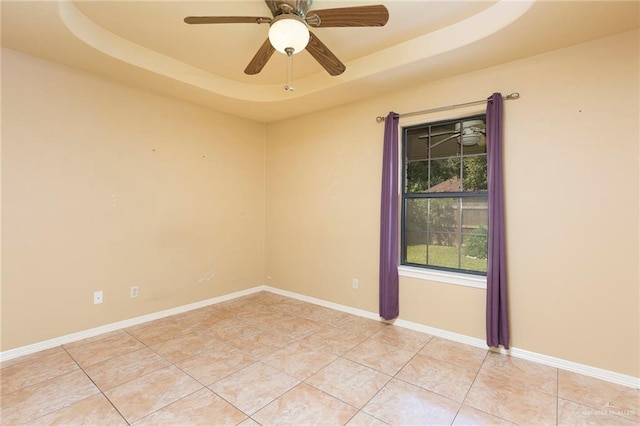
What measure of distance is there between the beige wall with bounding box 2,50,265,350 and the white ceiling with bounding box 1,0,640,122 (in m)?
0.36

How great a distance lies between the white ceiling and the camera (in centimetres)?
226

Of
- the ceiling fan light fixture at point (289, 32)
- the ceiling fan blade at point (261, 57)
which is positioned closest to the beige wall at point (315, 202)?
the ceiling fan blade at point (261, 57)

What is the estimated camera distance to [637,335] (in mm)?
2320

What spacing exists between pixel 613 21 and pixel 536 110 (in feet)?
2.36

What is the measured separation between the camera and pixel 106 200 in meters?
3.27

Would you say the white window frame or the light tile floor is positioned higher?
the white window frame

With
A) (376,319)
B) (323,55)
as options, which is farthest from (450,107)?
(376,319)

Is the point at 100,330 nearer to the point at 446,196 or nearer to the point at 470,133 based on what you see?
the point at 446,196

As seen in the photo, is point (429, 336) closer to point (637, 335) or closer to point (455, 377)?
point (455, 377)

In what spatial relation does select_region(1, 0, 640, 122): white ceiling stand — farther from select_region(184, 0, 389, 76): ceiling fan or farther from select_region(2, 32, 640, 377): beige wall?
select_region(184, 0, 389, 76): ceiling fan

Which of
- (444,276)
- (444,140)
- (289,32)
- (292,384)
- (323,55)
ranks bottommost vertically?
(292,384)

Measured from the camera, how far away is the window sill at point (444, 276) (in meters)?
3.02

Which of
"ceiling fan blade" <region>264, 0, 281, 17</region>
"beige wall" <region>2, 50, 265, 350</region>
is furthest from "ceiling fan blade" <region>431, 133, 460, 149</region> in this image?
"beige wall" <region>2, 50, 265, 350</region>

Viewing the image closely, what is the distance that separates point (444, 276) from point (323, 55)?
242cm
